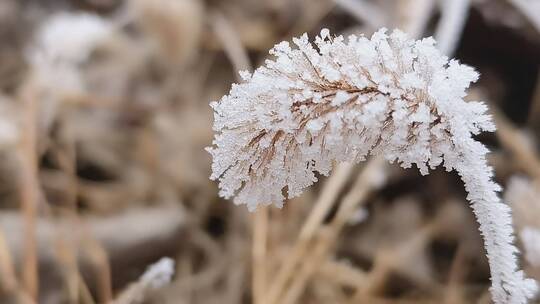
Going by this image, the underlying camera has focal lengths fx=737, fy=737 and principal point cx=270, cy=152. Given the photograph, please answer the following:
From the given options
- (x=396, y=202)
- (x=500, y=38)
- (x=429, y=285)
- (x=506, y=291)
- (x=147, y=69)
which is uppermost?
(x=147, y=69)

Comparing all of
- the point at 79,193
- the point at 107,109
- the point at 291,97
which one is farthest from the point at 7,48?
the point at 291,97

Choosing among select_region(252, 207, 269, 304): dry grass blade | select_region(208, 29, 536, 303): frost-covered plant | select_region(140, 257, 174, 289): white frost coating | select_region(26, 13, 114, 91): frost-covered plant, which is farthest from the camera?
select_region(26, 13, 114, 91): frost-covered plant

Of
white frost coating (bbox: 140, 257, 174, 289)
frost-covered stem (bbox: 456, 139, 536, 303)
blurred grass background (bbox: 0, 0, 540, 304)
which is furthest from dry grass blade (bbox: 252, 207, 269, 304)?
frost-covered stem (bbox: 456, 139, 536, 303)

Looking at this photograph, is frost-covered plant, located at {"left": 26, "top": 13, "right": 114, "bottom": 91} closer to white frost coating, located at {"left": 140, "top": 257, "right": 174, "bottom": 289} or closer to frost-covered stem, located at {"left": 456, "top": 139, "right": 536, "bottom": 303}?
white frost coating, located at {"left": 140, "top": 257, "right": 174, "bottom": 289}

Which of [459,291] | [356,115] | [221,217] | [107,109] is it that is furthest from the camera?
[107,109]

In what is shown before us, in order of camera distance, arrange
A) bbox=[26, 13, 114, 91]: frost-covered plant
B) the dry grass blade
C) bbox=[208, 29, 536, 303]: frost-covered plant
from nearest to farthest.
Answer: bbox=[208, 29, 536, 303]: frost-covered plant → the dry grass blade → bbox=[26, 13, 114, 91]: frost-covered plant

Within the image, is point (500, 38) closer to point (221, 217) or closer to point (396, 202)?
point (396, 202)

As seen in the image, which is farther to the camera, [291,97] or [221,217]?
[221,217]

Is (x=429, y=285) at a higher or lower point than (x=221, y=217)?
lower

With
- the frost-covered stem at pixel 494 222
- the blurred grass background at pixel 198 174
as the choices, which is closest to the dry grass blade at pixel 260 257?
the blurred grass background at pixel 198 174

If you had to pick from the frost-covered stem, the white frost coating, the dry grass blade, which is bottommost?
the frost-covered stem
